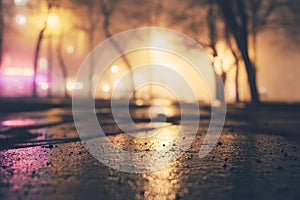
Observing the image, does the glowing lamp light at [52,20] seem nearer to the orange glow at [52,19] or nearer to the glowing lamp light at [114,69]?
the orange glow at [52,19]

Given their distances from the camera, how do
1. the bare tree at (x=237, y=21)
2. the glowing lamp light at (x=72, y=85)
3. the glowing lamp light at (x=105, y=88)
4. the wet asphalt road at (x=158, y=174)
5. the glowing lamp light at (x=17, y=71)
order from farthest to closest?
the glowing lamp light at (x=72, y=85) < the glowing lamp light at (x=105, y=88) < the glowing lamp light at (x=17, y=71) < the bare tree at (x=237, y=21) < the wet asphalt road at (x=158, y=174)

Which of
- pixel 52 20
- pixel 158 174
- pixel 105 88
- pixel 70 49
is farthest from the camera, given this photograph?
pixel 70 49

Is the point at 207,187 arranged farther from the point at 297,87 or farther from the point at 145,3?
the point at 297,87

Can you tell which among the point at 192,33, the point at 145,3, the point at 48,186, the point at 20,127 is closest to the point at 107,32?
the point at 145,3

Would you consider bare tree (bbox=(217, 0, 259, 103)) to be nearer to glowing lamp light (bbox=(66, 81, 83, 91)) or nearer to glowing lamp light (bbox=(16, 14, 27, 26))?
glowing lamp light (bbox=(66, 81, 83, 91))

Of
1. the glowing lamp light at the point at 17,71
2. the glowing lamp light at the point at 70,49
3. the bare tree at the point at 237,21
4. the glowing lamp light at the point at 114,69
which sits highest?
the glowing lamp light at the point at 70,49

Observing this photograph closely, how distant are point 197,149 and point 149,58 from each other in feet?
185

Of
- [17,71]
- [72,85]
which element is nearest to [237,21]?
[17,71]

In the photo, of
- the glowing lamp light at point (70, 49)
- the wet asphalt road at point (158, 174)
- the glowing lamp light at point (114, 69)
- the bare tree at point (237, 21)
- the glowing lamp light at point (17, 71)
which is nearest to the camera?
the wet asphalt road at point (158, 174)

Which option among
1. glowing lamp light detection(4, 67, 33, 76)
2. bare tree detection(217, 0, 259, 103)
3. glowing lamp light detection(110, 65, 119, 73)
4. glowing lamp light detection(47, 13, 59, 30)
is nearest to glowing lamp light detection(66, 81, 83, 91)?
glowing lamp light detection(110, 65, 119, 73)

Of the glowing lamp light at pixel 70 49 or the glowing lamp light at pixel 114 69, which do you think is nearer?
the glowing lamp light at pixel 114 69

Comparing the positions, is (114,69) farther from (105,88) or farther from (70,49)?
(70,49)

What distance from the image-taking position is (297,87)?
62719 mm

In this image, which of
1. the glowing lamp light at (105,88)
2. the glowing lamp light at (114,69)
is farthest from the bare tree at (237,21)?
the glowing lamp light at (114,69)
